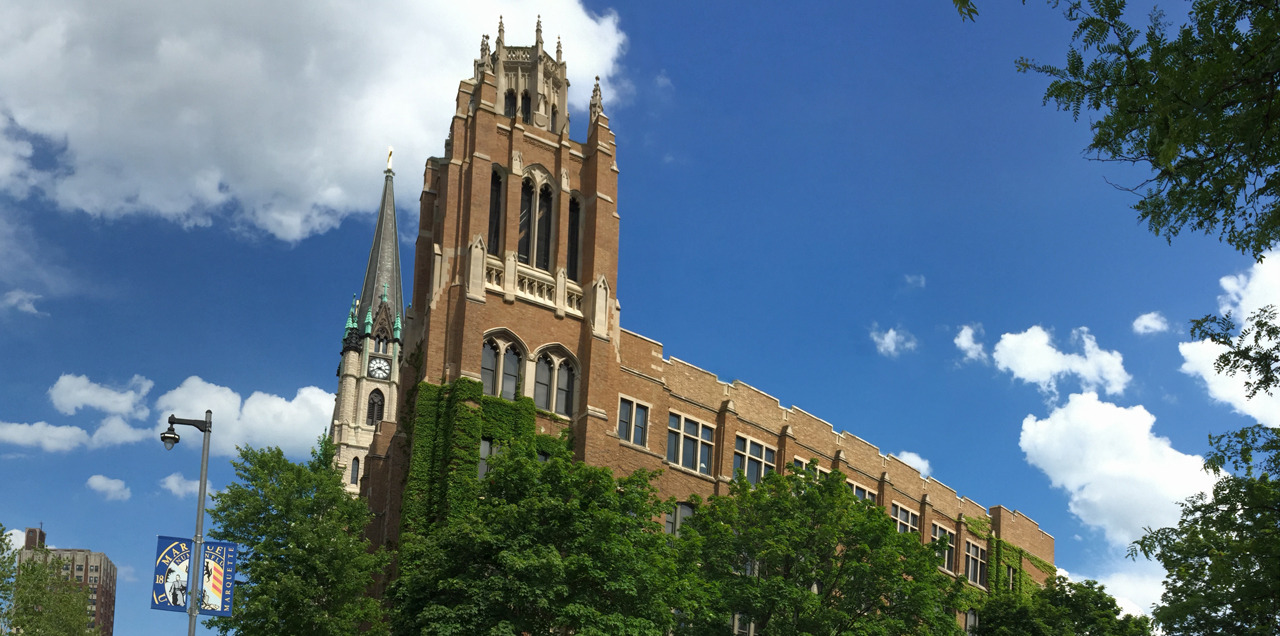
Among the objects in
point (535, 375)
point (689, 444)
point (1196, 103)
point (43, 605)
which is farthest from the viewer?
point (43, 605)

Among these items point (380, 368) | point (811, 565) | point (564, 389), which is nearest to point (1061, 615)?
point (811, 565)

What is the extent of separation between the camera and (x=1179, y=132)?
36.8 feet

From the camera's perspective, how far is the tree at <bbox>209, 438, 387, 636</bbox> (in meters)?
40.6

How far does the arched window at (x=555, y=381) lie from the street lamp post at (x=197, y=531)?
19389 millimetres

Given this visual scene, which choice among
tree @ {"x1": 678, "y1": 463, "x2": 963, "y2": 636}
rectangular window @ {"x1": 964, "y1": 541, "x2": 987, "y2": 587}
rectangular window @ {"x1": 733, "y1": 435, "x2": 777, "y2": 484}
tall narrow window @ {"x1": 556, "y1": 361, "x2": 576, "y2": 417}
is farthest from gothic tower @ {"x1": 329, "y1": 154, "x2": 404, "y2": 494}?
tree @ {"x1": 678, "y1": 463, "x2": 963, "y2": 636}

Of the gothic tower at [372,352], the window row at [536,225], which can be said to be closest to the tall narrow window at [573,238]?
the window row at [536,225]

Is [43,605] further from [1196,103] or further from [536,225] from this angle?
[1196,103]

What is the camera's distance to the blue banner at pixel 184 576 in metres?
26.5

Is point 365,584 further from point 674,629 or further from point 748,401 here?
point 748,401

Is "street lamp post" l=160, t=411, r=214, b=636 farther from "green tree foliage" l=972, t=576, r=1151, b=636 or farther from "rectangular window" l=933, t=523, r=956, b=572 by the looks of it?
"rectangular window" l=933, t=523, r=956, b=572

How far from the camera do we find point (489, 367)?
4575 centimetres

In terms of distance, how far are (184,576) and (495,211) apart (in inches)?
1003

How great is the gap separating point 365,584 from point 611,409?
38.7ft

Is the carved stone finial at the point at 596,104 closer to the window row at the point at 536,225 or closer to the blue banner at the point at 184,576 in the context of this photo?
the window row at the point at 536,225
